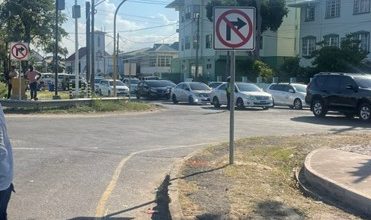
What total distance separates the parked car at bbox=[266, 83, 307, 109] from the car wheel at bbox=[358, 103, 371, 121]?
10.6 m

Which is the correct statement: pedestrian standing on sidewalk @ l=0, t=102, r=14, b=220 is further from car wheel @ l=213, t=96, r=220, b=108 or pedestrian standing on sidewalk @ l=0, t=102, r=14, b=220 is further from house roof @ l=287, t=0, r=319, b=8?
Answer: house roof @ l=287, t=0, r=319, b=8

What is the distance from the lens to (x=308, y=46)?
5566 centimetres

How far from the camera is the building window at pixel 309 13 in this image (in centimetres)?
5484

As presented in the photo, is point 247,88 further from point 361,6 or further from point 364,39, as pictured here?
A: point 361,6

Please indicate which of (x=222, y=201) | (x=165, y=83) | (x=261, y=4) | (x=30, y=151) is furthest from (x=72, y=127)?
(x=261, y=4)

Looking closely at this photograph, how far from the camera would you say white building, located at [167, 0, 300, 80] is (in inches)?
2498

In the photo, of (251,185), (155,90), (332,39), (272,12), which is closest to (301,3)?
(272,12)

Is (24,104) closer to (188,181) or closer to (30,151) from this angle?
(30,151)

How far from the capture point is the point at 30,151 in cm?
1225

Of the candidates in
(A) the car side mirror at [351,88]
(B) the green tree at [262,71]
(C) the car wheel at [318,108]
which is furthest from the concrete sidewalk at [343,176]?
(B) the green tree at [262,71]

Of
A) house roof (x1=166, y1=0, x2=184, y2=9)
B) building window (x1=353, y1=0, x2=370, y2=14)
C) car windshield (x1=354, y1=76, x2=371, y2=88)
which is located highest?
house roof (x1=166, y1=0, x2=184, y2=9)

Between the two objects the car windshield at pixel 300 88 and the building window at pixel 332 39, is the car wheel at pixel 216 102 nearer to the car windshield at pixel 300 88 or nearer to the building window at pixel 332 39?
the car windshield at pixel 300 88

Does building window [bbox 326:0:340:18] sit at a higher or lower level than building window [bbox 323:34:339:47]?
higher

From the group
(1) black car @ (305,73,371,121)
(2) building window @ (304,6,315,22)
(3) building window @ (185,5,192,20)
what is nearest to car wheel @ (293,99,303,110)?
(1) black car @ (305,73,371,121)
